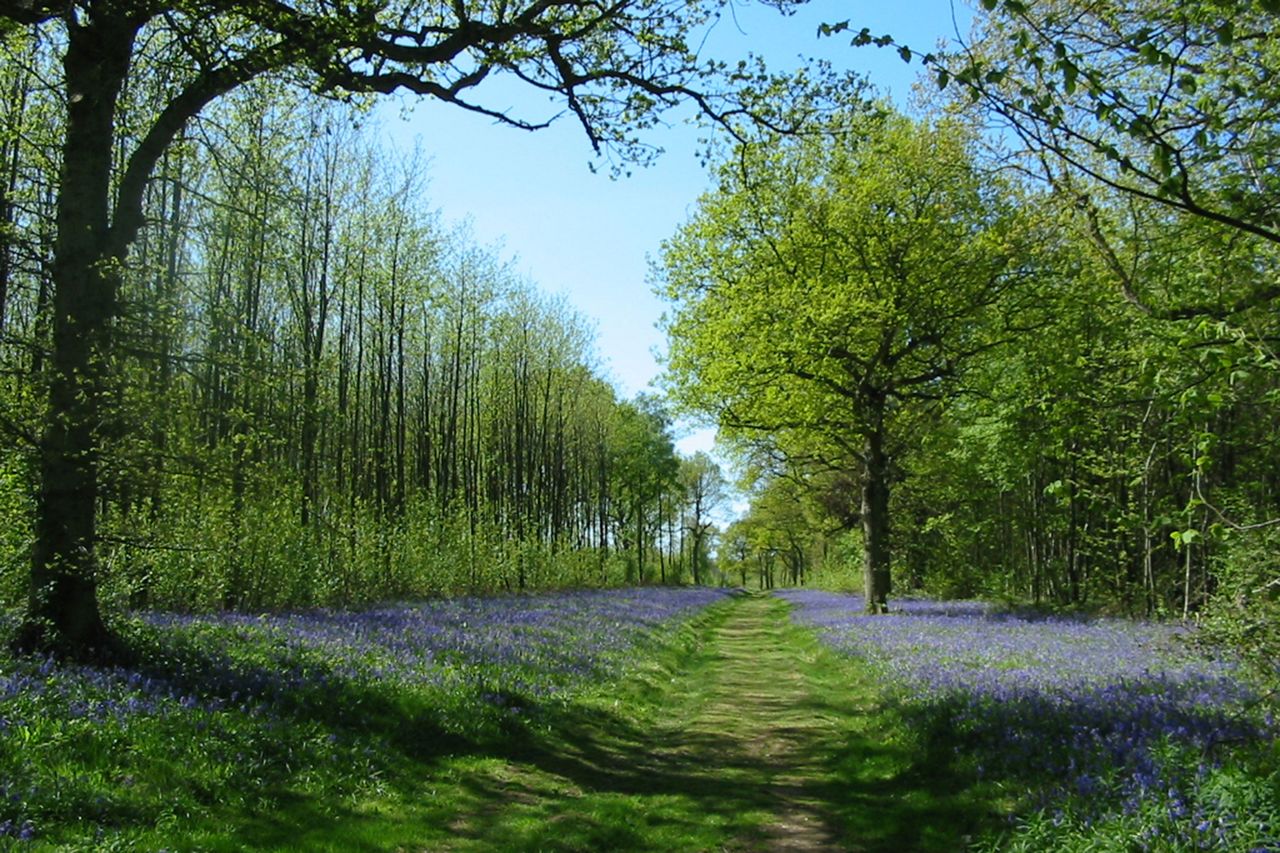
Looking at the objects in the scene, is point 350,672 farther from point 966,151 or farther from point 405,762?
point 966,151

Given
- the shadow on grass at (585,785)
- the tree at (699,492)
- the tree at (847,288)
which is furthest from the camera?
the tree at (699,492)

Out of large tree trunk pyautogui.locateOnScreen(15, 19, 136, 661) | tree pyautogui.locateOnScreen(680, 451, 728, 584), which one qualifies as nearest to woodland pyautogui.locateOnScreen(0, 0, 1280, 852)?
large tree trunk pyautogui.locateOnScreen(15, 19, 136, 661)

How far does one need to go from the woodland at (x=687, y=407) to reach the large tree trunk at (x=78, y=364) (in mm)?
42

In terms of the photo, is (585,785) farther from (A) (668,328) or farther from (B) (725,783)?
(A) (668,328)

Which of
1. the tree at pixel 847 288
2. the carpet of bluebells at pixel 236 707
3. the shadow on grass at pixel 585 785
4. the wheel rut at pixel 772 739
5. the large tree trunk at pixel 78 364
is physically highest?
Answer: the tree at pixel 847 288

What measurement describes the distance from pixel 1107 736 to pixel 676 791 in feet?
14.2

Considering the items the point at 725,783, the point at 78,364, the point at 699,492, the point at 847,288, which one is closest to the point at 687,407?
the point at 847,288

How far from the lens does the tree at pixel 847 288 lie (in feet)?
73.9

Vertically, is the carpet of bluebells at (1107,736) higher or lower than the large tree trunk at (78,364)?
lower

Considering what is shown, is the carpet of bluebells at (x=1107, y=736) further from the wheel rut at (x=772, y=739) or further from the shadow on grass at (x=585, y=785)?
the wheel rut at (x=772, y=739)

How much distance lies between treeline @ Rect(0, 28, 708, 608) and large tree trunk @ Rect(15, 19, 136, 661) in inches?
9.5

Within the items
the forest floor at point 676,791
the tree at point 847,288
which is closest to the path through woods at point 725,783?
the forest floor at point 676,791

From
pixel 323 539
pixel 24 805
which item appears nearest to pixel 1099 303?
pixel 323 539

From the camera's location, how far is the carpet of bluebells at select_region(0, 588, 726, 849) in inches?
217
